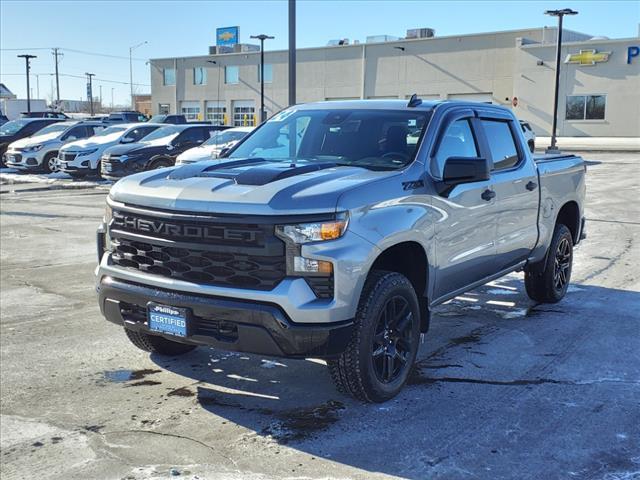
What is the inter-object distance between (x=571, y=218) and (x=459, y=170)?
349cm

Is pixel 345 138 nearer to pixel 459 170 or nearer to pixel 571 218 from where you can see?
pixel 459 170

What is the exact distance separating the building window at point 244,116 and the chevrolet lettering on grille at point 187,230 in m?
57.1

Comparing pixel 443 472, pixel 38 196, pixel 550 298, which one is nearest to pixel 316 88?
pixel 38 196

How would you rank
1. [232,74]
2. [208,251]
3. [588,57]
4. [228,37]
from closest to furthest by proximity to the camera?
[208,251]
[588,57]
[232,74]
[228,37]

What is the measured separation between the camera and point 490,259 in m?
5.94

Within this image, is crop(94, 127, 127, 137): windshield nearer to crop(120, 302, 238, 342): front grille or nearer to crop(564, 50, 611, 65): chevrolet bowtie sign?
crop(120, 302, 238, 342): front grille

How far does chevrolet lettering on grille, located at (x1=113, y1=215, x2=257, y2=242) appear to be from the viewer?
4137mm

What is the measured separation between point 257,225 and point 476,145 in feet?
8.34

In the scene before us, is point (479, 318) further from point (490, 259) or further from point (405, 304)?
point (405, 304)

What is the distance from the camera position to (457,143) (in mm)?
5629

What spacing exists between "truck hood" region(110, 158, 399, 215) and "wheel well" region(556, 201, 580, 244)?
3740 mm

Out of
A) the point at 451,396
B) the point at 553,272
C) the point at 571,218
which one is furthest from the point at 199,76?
the point at 451,396

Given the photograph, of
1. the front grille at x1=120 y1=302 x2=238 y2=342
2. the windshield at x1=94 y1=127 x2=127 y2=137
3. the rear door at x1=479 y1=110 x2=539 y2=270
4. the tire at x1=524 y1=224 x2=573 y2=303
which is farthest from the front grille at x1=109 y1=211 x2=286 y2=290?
the windshield at x1=94 y1=127 x2=127 y2=137

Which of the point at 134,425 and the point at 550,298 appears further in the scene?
the point at 550,298
